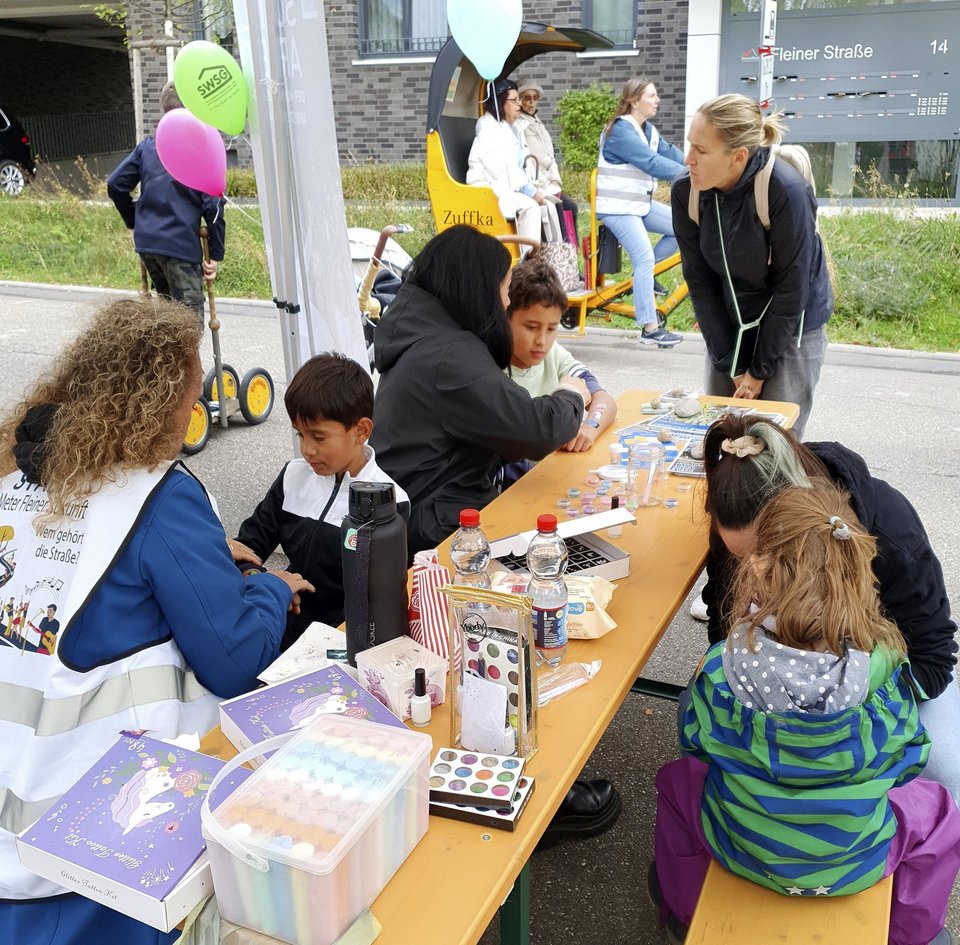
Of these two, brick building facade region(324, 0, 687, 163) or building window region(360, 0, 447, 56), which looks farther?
building window region(360, 0, 447, 56)

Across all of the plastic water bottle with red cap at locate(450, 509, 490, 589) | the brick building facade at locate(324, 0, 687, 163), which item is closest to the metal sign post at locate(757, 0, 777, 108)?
the plastic water bottle with red cap at locate(450, 509, 490, 589)

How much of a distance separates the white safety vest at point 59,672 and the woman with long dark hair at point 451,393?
3.86 feet

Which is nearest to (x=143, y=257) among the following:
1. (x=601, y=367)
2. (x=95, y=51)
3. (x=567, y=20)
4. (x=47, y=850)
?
(x=601, y=367)

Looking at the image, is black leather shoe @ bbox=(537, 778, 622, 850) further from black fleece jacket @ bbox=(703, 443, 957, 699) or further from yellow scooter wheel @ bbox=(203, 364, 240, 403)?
yellow scooter wheel @ bbox=(203, 364, 240, 403)

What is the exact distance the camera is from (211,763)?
1469mm

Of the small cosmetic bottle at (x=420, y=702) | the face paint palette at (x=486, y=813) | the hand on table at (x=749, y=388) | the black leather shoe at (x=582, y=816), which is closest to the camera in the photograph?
the face paint palette at (x=486, y=813)

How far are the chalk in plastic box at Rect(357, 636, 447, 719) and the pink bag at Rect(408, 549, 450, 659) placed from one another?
0.04 metres

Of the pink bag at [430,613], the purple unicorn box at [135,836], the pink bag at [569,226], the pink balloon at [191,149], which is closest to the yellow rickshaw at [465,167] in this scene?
the pink bag at [569,226]

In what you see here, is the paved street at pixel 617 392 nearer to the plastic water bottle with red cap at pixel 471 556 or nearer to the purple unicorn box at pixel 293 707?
the plastic water bottle with red cap at pixel 471 556

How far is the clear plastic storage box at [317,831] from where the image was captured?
47.3 inches

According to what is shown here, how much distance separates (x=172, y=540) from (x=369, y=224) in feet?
30.1

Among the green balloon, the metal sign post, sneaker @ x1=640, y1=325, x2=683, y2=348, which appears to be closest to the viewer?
the green balloon

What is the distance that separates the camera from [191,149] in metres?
4.69

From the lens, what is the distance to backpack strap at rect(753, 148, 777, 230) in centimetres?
346
